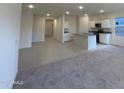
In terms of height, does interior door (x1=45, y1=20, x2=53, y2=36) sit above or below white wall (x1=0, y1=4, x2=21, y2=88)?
above

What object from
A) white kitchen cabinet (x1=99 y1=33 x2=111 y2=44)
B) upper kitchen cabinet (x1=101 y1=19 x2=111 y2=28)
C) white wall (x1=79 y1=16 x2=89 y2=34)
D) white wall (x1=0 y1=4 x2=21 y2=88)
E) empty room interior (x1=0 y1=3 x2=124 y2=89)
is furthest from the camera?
white wall (x1=79 y1=16 x2=89 y2=34)

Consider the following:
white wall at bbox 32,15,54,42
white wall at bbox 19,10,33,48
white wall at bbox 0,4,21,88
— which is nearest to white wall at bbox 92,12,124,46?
white wall at bbox 32,15,54,42

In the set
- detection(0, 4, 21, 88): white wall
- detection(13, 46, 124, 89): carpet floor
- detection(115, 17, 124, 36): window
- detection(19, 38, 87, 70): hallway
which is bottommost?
detection(13, 46, 124, 89): carpet floor

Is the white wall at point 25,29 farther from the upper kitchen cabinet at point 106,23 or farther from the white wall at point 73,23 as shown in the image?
the upper kitchen cabinet at point 106,23

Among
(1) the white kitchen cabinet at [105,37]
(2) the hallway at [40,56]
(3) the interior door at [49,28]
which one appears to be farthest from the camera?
(3) the interior door at [49,28]

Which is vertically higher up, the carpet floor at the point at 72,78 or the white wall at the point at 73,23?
the white wall at the point at 73,23

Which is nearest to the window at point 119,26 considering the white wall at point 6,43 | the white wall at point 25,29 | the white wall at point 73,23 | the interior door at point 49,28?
the white wall at point 73,23

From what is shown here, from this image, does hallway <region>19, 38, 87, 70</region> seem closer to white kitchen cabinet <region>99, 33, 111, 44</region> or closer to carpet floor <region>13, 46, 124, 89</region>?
carpet floor <region>13, 46, 124, 89</region>

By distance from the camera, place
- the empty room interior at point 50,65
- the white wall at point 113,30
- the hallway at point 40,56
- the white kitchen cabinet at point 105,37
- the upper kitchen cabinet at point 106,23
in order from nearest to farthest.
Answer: the empty room interior at point 50,65, the hallway at point 40,56, the white wall at point 113,30, the upper kitchen cabinet at point 106,23, the white kitchen cabinet at point 105,37

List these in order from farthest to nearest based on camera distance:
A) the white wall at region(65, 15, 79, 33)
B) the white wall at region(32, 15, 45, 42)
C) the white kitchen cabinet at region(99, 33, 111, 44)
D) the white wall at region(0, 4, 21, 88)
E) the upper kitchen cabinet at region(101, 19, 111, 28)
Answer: the white wall at region(65, 15, 79, 33)
the white wall at region(32, 15, 45, 42)
the white kitchen cabinet at region(99, 33, 111, 44)
the upper kitchen cabinet at region(101, 19, 111, 28)
the white wall at region(0, 4, 21, 88)

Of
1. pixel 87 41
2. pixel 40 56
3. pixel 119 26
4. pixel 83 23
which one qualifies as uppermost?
pixel 83 23

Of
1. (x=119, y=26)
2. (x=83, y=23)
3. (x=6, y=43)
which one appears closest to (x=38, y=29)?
(x=83, y=23)

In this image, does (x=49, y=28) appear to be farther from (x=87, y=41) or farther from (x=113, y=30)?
(x=87, y=41)
